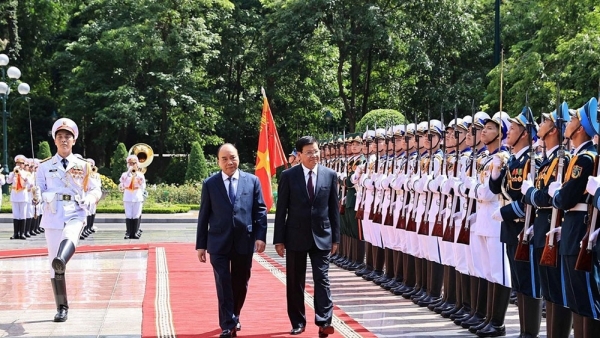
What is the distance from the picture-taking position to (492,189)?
8938 mm

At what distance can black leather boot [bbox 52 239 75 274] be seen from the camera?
33.0 feet

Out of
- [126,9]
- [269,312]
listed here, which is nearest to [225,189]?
[269,312]

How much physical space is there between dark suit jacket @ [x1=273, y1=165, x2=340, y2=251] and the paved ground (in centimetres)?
101

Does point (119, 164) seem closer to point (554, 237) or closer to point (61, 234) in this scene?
point (61, 234)

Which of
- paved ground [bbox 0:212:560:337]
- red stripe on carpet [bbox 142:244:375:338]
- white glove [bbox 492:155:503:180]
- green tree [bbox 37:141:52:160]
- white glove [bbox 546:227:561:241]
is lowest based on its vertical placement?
paved ground [bbox 0:212:560:337]

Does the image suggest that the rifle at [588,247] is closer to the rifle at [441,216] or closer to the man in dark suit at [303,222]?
the man in dark suit at [303,222]

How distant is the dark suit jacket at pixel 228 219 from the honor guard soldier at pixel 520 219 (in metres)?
2.12

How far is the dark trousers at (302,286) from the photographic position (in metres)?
9.19

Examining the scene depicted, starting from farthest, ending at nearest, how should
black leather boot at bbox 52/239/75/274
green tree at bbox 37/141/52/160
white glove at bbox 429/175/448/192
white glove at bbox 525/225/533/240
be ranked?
green tree at bbox 37/141/52/160 → white glove at bbox 429/175/448/192 → black leather boot at bbox 52/239/75/274 → white glove at bbox 525/225/533/240

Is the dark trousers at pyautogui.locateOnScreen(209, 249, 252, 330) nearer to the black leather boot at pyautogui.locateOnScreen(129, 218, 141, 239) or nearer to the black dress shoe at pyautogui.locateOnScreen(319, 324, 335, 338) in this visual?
the black dress shoe at pyautogui.locateOnScreen(319, 324, 335, 338)

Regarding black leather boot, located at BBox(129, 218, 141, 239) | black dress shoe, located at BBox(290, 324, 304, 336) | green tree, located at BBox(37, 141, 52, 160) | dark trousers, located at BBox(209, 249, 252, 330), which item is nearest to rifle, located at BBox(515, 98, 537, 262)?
black dress shoe, located at BBox(290, 324, 304, 336)

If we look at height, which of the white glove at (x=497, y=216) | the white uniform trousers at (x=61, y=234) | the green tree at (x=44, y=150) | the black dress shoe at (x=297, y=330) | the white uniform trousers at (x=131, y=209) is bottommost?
the black dress shoe at (x=297, y=330)

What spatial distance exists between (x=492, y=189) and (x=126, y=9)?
37238 millimetres

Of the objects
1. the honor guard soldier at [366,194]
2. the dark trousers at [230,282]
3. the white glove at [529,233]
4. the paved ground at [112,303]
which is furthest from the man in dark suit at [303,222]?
the honor guard soldier at [366,194]
